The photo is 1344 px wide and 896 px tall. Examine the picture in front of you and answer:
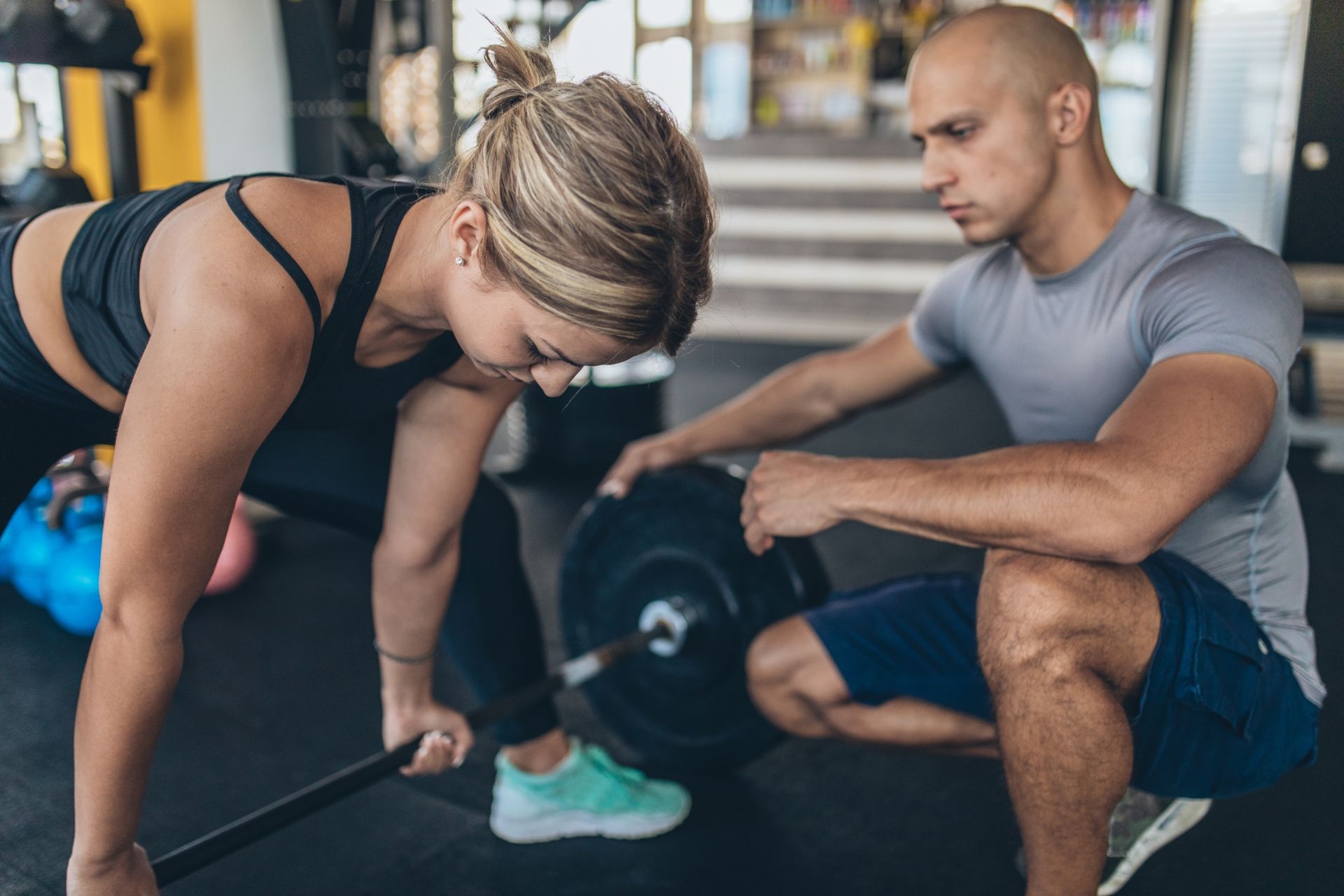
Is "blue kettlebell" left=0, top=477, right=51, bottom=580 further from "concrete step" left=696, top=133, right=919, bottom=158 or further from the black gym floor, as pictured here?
"concrete step" left=696, top=133, right=919, bottom=158

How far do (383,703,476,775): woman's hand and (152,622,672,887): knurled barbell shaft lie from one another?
1cm

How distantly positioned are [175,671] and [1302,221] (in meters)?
3.81

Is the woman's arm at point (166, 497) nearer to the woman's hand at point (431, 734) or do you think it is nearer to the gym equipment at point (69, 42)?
the woman's hand at point (431, 734)

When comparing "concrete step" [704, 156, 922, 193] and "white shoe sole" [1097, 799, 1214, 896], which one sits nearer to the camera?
"white shoe sole" [1097, 799, 1214, 896]

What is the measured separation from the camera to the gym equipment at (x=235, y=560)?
2.29 m

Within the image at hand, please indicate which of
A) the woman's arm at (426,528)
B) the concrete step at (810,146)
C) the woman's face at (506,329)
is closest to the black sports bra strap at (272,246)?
the woman's face at (506,329)

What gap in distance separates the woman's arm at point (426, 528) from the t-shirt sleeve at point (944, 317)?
648mm

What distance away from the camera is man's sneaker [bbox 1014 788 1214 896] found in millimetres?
1260

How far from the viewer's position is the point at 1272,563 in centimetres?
119

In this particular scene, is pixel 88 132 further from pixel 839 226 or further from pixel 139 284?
pixel 839 226

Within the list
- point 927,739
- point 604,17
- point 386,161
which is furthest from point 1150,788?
point 604,17

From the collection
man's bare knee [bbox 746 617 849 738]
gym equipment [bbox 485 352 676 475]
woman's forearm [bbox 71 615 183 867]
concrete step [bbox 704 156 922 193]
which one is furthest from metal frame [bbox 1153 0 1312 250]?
woman's forearm [bbox 71 615 183 867]

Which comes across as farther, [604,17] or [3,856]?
[604,17]

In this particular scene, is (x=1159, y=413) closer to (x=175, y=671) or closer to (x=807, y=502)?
(x=807, y=502)
